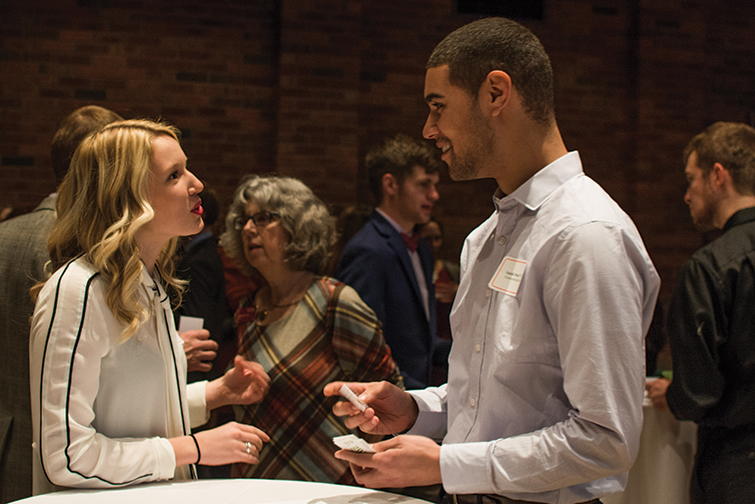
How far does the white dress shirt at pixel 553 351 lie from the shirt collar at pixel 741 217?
1.38 meters

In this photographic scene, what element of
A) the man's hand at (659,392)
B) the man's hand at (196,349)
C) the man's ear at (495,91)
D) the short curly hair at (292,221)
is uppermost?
the man's ear at (495,91)

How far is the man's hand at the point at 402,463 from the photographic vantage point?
1186mm

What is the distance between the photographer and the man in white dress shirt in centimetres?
111

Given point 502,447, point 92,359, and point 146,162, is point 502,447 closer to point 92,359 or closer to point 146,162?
point 92,359

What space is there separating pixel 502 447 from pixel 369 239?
193cm

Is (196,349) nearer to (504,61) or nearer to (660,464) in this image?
(504,61)

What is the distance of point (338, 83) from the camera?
477 cm

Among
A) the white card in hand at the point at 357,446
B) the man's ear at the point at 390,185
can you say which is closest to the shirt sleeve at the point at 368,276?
the man's ear at the point at 390,185

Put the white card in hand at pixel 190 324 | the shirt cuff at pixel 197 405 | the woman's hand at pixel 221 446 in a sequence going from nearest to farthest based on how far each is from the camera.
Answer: the woman's hand at pixel 221 446, the shirt cuff at pixel 197 405, the white card in hand at pixel 190 324

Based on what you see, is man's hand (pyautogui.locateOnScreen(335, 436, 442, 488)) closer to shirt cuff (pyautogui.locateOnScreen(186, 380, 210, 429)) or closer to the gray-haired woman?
shirt cuff (pyautogui.locateOnScreen(186, 380, 210, 429))

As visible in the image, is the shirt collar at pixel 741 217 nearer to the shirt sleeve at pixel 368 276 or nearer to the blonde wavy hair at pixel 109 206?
the shirt sleeve at pixel 368 276

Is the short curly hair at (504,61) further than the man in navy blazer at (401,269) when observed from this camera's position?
No

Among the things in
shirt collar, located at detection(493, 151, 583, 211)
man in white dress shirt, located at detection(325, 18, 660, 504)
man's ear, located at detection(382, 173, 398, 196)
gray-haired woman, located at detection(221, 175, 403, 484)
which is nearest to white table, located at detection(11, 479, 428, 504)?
man in white dress shirt, located at detection(325, 18, 660, 504)

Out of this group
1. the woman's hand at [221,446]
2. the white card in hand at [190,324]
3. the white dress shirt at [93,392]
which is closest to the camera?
the white dress shirt at [93,392]
